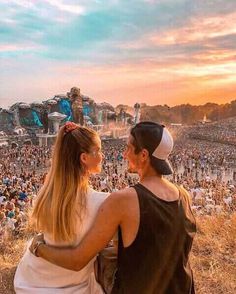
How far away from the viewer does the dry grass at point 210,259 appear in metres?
2.95

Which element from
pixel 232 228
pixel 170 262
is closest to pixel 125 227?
pixel 170 262

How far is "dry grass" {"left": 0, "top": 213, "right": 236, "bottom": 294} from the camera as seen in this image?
9.69 feet

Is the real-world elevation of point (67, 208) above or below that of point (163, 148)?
below

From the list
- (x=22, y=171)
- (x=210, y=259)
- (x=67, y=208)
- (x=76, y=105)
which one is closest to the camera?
(x=67, y=208)

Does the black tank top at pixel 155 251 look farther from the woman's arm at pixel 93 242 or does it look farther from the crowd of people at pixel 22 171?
the crowd of people at pixel 22 171

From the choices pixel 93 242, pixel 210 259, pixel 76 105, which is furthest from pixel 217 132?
pixel 93 242

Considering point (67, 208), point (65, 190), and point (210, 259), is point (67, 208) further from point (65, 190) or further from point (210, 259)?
point (210, 259)

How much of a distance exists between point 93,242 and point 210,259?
2.29m

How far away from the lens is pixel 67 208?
1.56 m

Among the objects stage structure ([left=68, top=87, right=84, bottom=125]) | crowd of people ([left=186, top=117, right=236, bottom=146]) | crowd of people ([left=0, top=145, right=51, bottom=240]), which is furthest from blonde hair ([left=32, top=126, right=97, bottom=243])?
crowd of people ([left=186, top=117, right=236, bottom=146])

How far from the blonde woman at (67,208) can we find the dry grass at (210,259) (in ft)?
4.39

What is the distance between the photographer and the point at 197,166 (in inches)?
1051

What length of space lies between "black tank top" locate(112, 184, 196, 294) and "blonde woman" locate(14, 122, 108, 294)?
0.17 metres

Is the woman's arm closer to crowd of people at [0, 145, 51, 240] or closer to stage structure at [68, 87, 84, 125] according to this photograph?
crowd of people at [0, 145, 51, 240]
